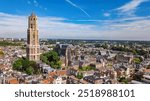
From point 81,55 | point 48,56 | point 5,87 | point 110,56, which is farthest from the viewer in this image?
point 110,56

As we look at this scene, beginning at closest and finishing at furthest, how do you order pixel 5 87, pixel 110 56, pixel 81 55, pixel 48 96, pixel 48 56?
pixel 48 96 < pixel 5 87 < pixel 48 56 < pixel 81 55 < pixel 110 56

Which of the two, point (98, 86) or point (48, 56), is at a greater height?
point (98, 86)

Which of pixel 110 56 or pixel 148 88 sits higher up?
pixel 148 88

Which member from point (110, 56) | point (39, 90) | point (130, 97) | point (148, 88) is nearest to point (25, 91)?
point (39, 90)

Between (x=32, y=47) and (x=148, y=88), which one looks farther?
(x=32, y=47)

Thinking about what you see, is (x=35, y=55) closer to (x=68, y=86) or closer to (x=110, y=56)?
(x=110, y=56)

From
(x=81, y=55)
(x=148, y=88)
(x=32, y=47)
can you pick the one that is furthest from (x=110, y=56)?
(x=148, y=88)

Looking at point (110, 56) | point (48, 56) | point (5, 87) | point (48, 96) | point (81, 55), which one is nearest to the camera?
point (48, 96)

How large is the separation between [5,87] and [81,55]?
23.1 feet

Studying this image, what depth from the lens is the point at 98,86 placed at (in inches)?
63.1

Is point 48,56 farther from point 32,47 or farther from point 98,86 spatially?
point 98,86

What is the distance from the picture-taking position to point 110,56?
9.80m

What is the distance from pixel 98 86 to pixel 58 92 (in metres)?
0.27

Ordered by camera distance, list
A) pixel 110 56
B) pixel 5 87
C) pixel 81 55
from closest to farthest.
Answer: pixel 5 87, pixel 81 55, pixel 110 56
